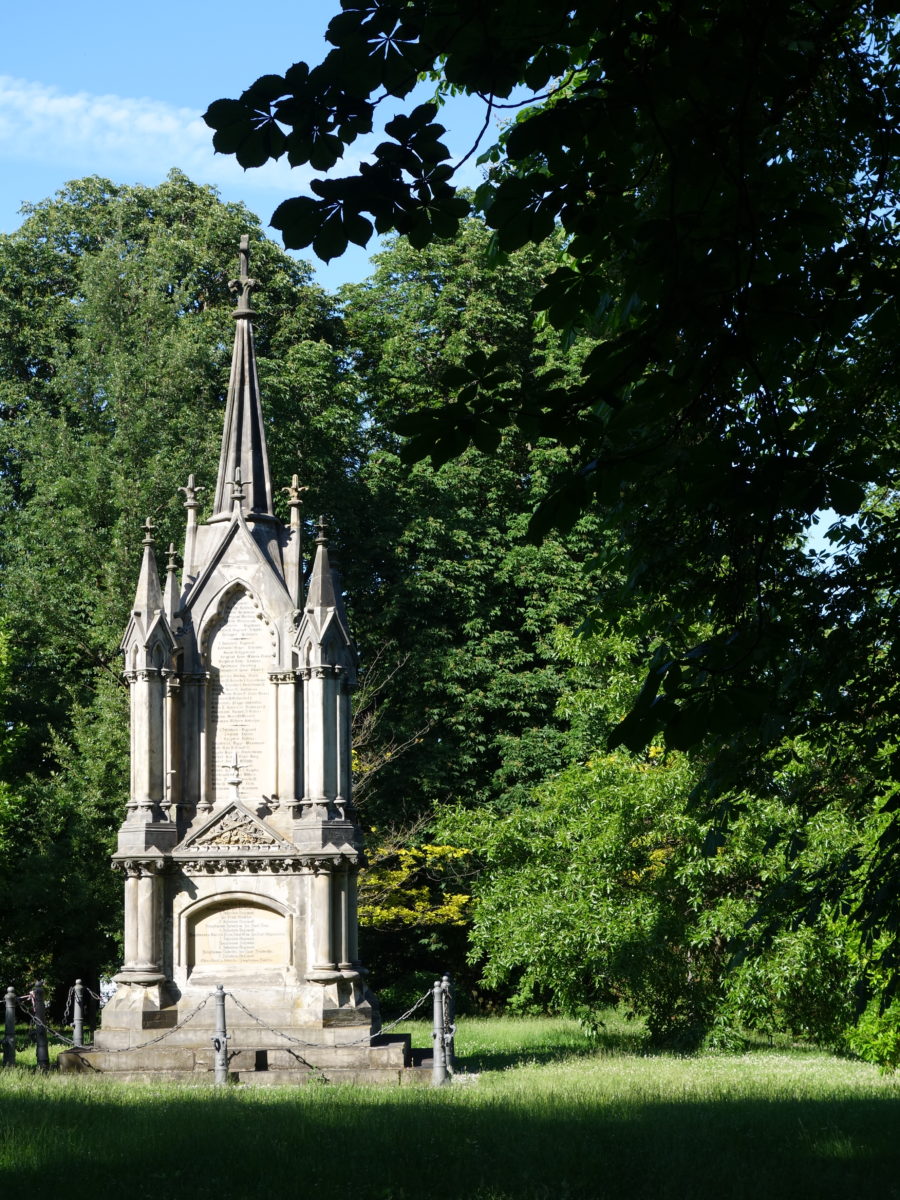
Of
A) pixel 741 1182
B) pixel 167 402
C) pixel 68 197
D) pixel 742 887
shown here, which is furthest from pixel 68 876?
pixel 741 1182

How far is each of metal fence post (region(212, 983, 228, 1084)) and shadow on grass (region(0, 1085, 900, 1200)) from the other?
2724 mm

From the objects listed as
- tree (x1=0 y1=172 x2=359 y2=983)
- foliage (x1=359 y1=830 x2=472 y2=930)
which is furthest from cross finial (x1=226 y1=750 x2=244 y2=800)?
foliage (x1=359 y1=830 x2=472 y2=930)

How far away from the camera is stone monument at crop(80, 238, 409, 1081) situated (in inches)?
637

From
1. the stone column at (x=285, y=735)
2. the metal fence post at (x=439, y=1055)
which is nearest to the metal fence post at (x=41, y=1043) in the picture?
the stone column at (x=285, y=735)

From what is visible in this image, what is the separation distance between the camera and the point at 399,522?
30.2 meters

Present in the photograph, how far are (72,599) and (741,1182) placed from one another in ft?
72.6

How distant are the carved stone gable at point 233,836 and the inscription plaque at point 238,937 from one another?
2.35 ft

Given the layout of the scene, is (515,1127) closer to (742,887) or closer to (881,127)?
(881,127)

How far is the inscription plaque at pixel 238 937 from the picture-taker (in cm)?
1673

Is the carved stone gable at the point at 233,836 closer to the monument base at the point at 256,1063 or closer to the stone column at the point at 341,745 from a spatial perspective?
the stone column at the point at 341,745

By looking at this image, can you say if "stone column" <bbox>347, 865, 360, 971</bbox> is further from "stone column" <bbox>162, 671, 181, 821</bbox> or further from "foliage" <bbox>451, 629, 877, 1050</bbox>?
"foliage" <bbox>451, 629, 877, 1050</bbox>

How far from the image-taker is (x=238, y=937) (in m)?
16.8

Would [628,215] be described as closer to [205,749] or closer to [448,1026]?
[448,1026]

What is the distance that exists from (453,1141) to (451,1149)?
27cm
